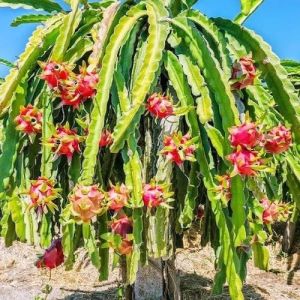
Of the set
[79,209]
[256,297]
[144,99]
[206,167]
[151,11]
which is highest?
[151,11]

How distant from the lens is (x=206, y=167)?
1989 millimetres

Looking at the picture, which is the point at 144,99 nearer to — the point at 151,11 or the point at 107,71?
the point at 107,71

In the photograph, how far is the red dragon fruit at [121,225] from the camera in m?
1.83

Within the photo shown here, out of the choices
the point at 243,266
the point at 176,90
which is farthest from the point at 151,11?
the point at 243,266

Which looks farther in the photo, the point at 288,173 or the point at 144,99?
the point at 288,173

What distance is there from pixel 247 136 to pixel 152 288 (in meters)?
1.27

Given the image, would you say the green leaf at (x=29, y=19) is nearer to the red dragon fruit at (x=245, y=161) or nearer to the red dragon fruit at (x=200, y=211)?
the red dragon fruit at (x=200, y=211)

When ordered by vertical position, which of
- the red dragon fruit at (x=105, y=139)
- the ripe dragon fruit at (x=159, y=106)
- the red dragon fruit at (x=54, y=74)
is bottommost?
the red dragon fruit at (x=105, y=139)

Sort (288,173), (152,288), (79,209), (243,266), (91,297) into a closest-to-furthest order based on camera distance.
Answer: (79,209) < (243,266) < (288,173) < (152,288) < (91,297)

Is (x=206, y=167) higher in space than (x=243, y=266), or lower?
higher

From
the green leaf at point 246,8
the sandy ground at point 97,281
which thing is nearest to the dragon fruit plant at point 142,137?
the green leaf at point 246,8

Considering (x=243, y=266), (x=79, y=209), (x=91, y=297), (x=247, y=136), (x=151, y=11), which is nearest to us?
(x=79, y=209)

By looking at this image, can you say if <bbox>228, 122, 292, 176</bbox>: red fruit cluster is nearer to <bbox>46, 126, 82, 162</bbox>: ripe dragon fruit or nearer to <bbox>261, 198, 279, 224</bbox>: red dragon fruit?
<bbox>261, 198, 279, 224</bbox>: red dragon fruit

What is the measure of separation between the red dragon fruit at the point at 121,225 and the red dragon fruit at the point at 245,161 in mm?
379
